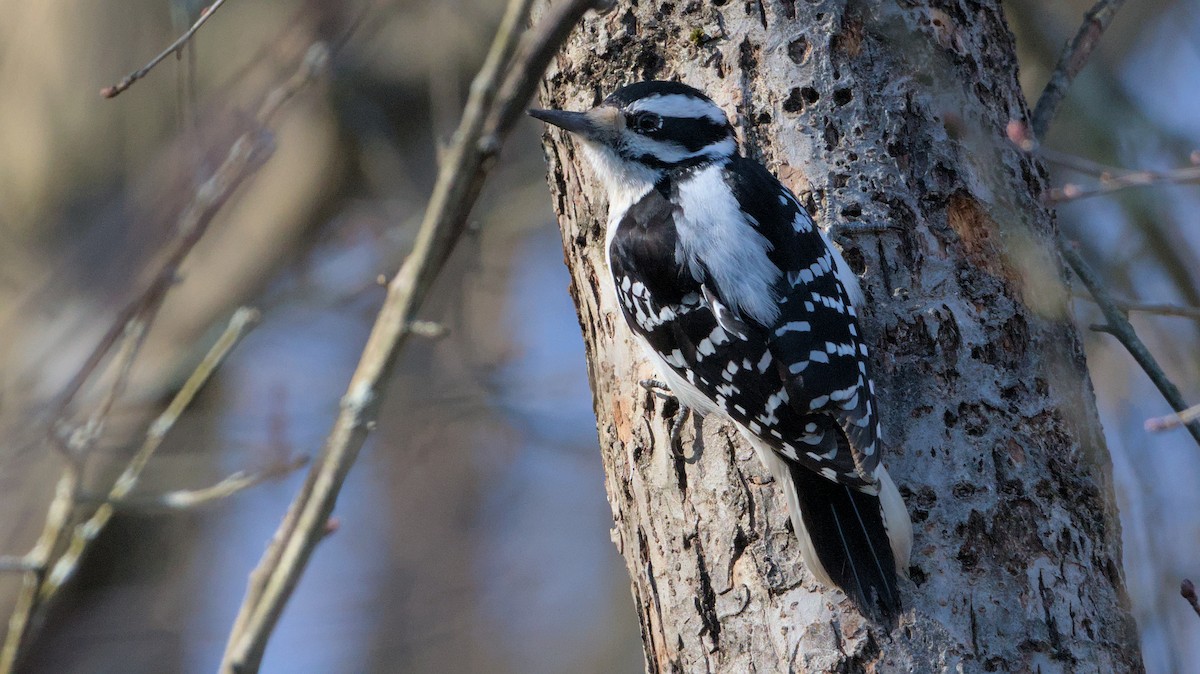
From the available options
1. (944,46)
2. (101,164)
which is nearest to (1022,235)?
(944,46)

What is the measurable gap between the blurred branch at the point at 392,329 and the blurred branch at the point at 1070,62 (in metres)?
2.02

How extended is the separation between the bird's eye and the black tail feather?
3.44 ft

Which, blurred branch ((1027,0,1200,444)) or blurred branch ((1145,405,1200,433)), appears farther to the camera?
blurred branch ((1027,0,1200,444))

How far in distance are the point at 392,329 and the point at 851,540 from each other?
1.38 metres

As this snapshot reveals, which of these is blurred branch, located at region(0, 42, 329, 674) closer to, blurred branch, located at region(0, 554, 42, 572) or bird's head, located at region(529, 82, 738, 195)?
blurred branch, located at region(0, 554, 42, 572)

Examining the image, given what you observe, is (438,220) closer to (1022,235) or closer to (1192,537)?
(1022,235)

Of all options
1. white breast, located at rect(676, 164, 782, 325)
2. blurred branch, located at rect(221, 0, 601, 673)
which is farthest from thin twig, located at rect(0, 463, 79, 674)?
white breast, located at rect(676, 164, 782, 325)

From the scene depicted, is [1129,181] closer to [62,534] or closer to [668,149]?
[668,149]

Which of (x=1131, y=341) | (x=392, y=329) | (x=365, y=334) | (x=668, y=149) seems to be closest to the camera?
(x=392, y=329)

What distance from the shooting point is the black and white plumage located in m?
2.40

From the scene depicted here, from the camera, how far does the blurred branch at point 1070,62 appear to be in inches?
119

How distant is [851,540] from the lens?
7.81 feet

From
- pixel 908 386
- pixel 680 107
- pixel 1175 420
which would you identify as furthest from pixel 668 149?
pixel 1175 420

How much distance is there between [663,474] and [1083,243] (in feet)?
7.69
